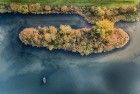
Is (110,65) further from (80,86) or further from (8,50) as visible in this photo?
(8,50)

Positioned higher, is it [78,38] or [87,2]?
[87,2]

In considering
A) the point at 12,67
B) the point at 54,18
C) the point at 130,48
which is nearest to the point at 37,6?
the point at 54,18

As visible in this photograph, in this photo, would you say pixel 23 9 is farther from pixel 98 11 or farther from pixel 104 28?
pixel 104 28

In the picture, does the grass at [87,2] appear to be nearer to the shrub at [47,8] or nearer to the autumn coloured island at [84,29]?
the autumn coloured island at [84,29]

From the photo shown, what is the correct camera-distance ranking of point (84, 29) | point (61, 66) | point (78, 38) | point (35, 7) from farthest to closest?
point (35, 7) → point (84, 29) → point (78, 38) → point (61, 66)

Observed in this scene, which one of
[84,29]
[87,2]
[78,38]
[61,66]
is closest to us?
[61,66]

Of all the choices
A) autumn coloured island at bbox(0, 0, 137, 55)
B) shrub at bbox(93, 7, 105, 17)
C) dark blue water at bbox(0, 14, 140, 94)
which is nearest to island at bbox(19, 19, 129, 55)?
autumn coloured island at bbox(0, 0, 137, 55)

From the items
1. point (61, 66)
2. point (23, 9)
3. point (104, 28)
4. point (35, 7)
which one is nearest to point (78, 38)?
point (104, 28)

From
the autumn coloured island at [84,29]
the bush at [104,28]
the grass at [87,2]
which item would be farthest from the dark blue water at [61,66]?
the bush at [104,28]

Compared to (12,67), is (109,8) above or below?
above
